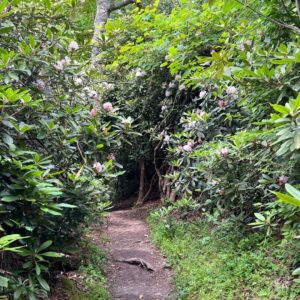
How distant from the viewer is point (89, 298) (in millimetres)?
3684

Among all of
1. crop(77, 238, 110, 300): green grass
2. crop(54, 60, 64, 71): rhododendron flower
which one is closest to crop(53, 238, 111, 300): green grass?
crop(77, 238, 110, 300): green grass

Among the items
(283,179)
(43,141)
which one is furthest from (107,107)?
(283,179)

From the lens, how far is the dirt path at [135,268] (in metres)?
4.24

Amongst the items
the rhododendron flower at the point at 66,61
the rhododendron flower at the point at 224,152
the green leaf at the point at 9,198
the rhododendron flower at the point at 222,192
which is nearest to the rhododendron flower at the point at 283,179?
the rhododendron flower at the point at 224,152

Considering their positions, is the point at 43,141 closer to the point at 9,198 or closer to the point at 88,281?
the point at 9,198

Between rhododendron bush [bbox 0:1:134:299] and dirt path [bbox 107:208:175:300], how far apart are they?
3.94ft

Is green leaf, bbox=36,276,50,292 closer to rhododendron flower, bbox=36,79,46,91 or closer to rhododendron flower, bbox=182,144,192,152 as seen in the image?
rhododendron flower, bbox=36,79,46,91

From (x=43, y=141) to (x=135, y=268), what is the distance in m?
Result: 2.75

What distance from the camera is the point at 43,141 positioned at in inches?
122

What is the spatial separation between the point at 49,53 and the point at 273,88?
6.87ft

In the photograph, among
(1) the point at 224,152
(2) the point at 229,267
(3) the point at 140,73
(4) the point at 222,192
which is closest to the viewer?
(2) the point at 229,267

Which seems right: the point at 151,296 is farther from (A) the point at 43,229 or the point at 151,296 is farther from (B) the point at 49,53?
(B) the point at 49,53

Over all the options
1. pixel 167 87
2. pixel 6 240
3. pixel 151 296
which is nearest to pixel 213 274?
pixel 151 296

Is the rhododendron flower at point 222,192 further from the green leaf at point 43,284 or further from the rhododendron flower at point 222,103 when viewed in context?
the green leaf at point 43,284
